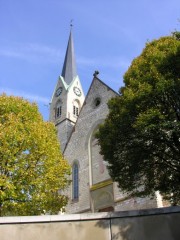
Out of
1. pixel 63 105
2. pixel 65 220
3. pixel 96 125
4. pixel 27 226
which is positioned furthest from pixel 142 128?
pixel 63 105

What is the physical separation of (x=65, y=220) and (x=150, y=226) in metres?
2.77

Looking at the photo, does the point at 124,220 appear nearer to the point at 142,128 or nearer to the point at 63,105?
the point at 142,128

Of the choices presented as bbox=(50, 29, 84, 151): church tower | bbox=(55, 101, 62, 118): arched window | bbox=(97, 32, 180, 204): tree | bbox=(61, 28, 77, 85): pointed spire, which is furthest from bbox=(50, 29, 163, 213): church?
bbox=(61, 28, 77, 85): pointed spire

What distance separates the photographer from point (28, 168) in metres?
16.8

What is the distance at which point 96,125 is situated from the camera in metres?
29.5

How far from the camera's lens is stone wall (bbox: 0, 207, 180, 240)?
32.3ft

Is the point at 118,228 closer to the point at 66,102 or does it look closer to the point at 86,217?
the point at 86,217

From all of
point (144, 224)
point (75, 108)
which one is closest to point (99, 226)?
point (144, 224)

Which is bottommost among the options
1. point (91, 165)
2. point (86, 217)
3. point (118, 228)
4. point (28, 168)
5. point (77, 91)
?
point (118, 228)

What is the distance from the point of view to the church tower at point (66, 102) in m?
37.6

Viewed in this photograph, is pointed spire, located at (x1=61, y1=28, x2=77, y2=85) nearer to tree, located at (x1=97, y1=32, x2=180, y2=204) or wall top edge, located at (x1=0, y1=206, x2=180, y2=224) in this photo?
tree, located at (x1=97, y1=32, x2=180, y2=204)

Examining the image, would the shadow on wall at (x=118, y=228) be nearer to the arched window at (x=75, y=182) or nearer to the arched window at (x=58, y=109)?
the arched window at (x=75, y=182)

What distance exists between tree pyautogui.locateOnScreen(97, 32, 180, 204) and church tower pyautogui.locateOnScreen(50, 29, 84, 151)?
21224mm

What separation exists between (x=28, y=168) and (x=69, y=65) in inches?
1382
